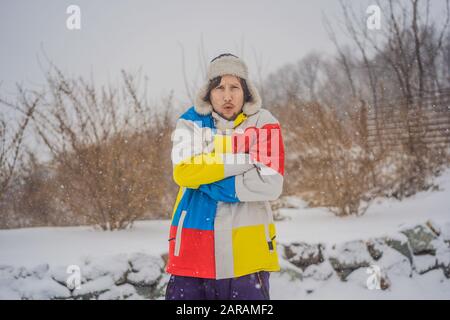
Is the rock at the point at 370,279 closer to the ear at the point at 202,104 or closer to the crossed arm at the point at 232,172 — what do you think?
the crossed arm at the point at 232,172

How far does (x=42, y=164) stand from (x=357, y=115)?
159 inches

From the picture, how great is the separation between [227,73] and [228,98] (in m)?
0.13

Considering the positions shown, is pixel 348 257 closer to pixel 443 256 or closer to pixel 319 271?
pixel 319 271

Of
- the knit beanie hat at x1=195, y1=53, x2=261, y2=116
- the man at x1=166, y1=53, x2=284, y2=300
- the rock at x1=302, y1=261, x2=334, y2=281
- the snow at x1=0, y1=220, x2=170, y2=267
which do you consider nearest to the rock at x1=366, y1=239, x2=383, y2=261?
the rock at x1=302, y1=261, x2=334, y2=281

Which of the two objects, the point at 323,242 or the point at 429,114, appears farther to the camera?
the point at 429,114

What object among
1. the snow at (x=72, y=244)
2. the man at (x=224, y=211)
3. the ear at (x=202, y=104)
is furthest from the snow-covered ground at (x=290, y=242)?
the ear at (x=202, y=104)

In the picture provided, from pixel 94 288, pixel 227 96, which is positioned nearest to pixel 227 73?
pixel 227 96

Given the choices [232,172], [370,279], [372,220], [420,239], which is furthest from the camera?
[372,220]

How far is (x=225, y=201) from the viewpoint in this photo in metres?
1.36

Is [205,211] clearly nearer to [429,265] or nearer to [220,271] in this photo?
[220,271]

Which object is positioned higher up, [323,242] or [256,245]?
[256,245]
